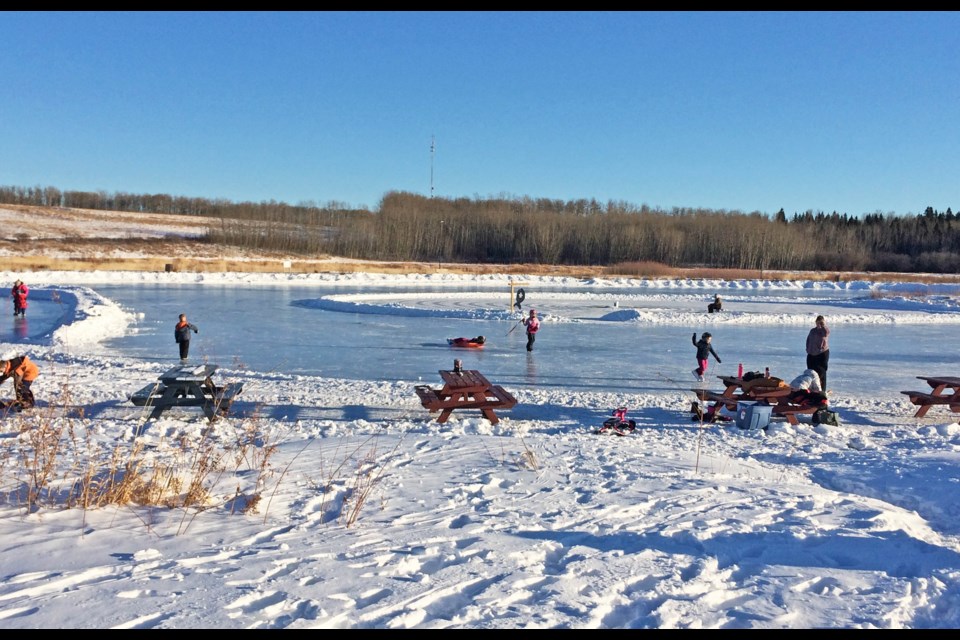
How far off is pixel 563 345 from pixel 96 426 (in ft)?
37.3

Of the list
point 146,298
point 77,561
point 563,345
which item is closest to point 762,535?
point 77,561

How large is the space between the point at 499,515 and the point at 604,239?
102872 mm

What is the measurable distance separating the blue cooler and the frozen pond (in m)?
2.74

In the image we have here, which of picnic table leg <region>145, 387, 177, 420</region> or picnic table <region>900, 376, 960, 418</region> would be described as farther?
picnic table <region>900, 376, 960, 418</region>

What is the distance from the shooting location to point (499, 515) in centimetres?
517

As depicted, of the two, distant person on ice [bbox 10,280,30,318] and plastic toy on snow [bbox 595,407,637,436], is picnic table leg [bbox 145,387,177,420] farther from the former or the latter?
distant person on ice [bbox 10,280,30,318]

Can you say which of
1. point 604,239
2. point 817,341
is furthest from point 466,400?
point 604,239

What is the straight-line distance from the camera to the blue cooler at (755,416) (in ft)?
30.6

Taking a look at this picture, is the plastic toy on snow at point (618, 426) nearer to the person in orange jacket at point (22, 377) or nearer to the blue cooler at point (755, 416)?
the blue cooler at point (755, 416)

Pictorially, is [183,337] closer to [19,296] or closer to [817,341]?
[19,296]

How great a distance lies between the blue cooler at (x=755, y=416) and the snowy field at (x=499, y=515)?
21 centimetres

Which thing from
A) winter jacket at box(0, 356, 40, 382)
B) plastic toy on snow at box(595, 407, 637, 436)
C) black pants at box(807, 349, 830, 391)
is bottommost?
plastic toy on snow at box(595, 407, 637, 436)

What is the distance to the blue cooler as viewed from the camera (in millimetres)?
9336

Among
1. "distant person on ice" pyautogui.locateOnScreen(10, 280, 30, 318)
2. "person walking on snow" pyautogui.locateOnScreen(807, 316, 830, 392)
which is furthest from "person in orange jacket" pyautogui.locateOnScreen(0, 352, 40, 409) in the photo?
"distant person on ice" pyautogui.locateOnScreen(10, 280, 30, 318)
